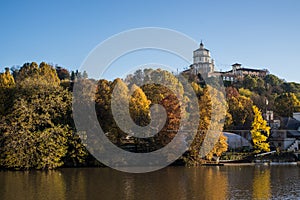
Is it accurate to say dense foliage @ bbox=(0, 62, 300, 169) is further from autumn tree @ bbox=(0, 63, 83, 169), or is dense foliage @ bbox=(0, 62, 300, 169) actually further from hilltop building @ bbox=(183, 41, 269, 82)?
hilltop building @ bbox=(183, 41, 269, 82)

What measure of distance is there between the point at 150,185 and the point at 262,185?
6.03 metres

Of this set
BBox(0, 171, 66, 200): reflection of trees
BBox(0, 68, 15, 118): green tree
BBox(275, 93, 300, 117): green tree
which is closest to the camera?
BBox(0, 171, 66, 200): reflection of trees

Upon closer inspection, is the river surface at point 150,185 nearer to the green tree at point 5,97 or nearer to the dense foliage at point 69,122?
the dense foliage at point 69,122

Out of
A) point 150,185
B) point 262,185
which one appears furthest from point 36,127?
point 262,185

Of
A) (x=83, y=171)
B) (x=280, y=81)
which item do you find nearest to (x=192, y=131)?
(x=83, y=171)

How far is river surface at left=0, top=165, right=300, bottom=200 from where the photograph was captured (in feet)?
58.0

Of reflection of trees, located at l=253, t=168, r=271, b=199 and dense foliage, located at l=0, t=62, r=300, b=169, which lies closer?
reflection of trees, located at l=253, t=168, r=271, b=199

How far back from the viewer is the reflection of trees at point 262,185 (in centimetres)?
1789

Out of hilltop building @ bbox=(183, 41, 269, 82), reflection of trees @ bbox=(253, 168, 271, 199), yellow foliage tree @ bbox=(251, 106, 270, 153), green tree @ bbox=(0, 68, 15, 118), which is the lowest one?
reflection of trees @ bbox=(253, 168, 271, 199)

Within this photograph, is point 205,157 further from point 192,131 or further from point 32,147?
point 32,147

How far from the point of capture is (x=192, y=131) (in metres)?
31.8

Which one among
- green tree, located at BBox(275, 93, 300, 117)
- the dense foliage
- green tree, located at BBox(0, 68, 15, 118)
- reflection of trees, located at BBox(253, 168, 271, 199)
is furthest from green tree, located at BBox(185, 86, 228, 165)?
green tree, located at BBox(275, 93, 300, 117)

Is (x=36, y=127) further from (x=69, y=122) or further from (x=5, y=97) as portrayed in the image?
(x=5, y=97)

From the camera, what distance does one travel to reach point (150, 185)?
20625 mm
